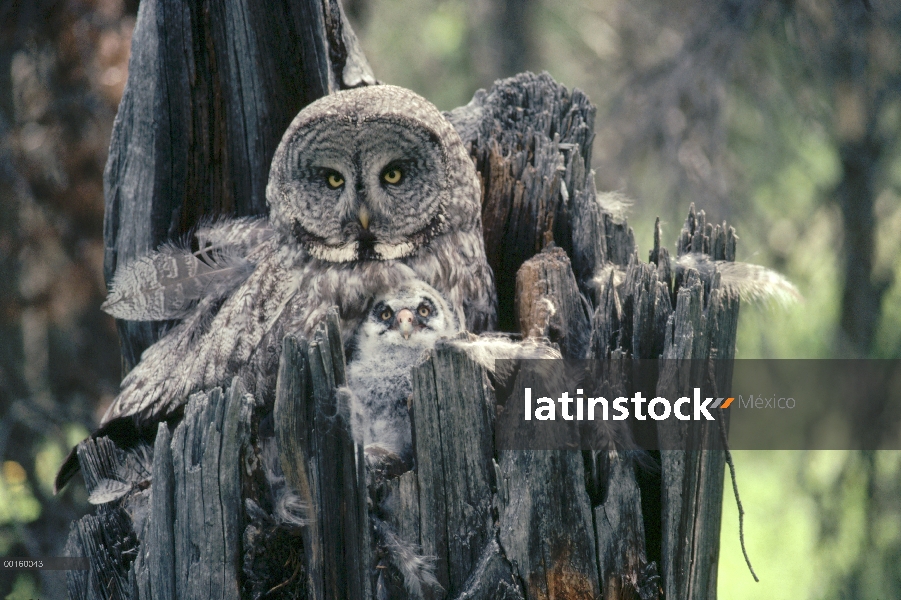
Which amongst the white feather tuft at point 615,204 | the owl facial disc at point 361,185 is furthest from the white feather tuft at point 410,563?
the white feather tuft at point 615,204

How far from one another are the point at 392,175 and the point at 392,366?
602 millimetres

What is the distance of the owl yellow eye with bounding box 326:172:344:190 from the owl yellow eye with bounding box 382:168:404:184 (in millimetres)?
137

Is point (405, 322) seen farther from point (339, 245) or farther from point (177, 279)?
point (177, 279)

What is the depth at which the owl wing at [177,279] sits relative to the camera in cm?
257

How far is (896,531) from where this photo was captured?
168 inches

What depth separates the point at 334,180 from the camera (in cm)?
236

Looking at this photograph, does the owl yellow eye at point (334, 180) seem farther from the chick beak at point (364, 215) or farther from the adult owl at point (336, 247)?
the chick beak at point (364, 215)

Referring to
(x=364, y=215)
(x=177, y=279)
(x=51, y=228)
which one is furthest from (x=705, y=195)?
(x=51, y=228)

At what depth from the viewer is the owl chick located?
216 cm

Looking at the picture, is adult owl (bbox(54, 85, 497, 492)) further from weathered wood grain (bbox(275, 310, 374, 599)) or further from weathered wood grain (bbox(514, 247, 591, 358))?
weathered wood grain (bbox(275, 310, 374, 599))

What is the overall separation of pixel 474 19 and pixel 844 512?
6.05 m

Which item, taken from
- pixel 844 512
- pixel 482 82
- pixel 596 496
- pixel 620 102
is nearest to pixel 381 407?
pixel 596 496

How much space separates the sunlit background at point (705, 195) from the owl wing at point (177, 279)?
5.99 ft

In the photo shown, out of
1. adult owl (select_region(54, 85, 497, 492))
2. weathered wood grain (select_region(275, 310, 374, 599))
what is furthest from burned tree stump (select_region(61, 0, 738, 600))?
adult owl (select_region(54, 85, 497, 492))
